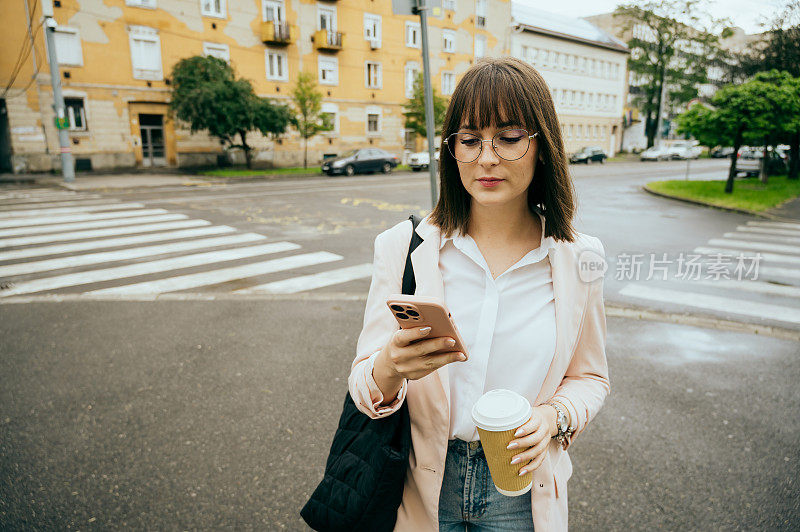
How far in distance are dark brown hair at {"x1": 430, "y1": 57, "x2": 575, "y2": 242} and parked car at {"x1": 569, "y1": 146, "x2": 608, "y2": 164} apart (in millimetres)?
42470

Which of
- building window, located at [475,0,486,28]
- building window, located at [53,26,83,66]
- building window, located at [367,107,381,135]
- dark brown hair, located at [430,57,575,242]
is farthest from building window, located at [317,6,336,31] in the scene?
dark brown hair, located at [430,57,575,242]

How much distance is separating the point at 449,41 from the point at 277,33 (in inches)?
593

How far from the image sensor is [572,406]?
5.28 feet

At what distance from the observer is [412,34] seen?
38062 millimetres

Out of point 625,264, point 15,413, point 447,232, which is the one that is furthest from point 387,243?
point 625,264

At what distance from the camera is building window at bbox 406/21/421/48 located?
3753 centimetres

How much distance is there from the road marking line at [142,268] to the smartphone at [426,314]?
289 inches

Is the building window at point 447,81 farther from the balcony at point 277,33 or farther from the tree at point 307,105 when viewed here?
the tree at point 307,105

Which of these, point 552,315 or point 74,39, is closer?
point 552,315

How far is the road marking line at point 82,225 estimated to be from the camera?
1048cm

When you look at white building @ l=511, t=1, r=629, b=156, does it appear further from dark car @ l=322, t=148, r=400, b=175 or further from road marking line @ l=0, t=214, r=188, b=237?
road marking line @ l=0, t=214, r=188, b=237

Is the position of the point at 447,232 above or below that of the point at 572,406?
above

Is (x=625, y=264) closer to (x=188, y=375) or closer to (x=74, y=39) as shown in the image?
(x=188, y=375)

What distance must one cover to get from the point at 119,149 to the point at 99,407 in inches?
1039
